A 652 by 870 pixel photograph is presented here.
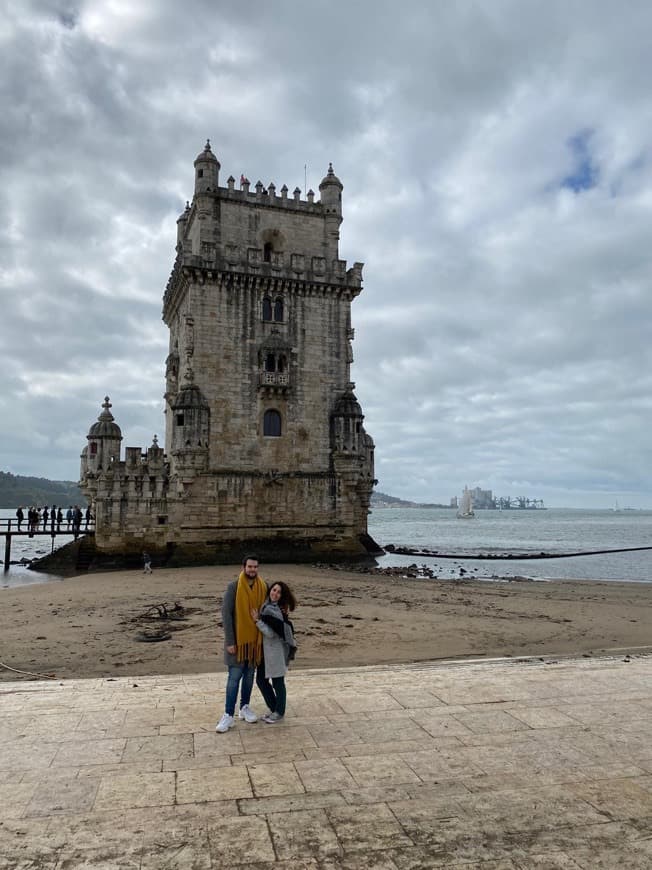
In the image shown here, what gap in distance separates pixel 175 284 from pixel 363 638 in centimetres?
2562

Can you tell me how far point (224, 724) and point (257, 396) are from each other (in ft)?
84.9

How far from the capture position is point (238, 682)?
6754 mm

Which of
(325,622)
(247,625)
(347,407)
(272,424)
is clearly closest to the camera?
(247,625)

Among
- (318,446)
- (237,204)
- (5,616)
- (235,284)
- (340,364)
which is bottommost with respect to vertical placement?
(5,616)

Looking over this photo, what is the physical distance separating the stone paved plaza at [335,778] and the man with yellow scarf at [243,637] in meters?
0.39

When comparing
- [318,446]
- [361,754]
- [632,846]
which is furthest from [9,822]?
[318,446]

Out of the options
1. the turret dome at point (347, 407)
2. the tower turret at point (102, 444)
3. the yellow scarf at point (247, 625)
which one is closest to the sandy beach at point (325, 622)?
the yellow scarf at point (247, 625)

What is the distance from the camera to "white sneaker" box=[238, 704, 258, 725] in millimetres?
6777

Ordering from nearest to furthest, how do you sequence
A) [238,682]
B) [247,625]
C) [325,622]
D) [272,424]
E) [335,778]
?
[335,778], [238,682], [247,625], [325,622], [272,424]

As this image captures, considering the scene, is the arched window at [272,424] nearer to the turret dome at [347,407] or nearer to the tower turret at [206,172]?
the turret dome at [347,407]

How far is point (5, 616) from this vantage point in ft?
58.6

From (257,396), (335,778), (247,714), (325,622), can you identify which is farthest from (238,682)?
(257,396)

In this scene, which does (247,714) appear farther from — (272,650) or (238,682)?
(272,650)

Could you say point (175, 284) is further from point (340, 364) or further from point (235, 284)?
point (340, 364)
